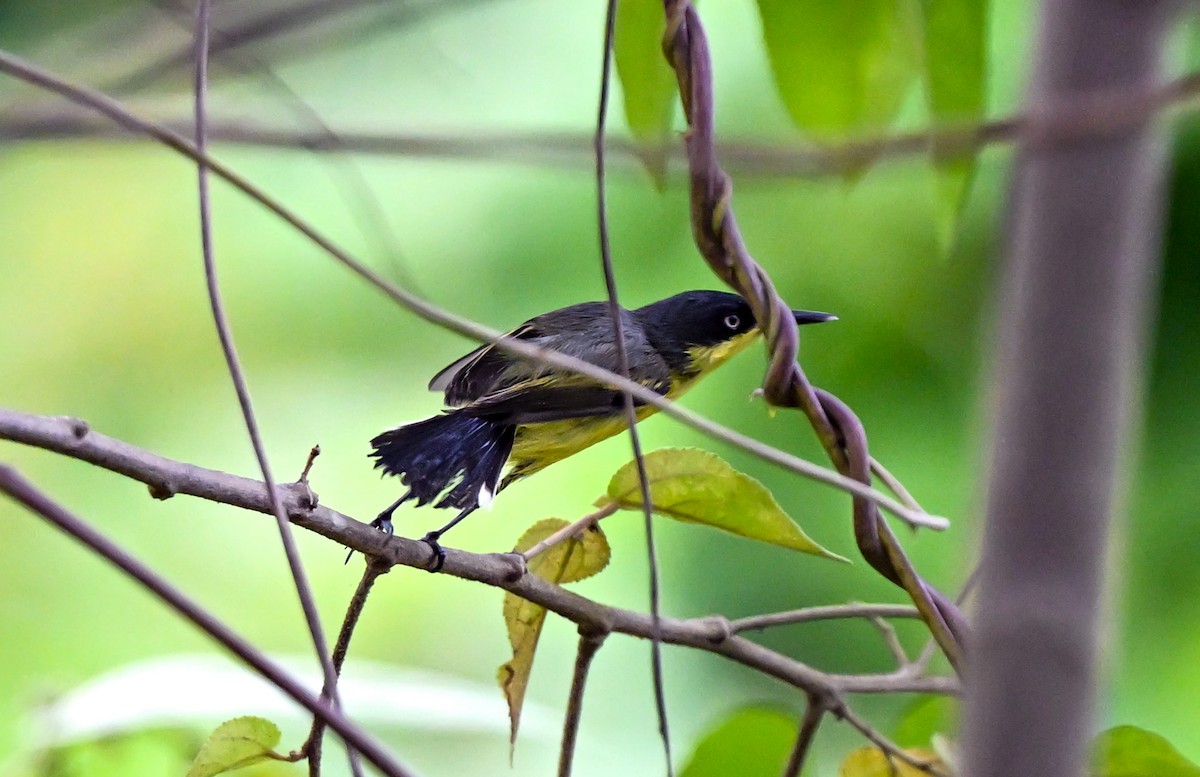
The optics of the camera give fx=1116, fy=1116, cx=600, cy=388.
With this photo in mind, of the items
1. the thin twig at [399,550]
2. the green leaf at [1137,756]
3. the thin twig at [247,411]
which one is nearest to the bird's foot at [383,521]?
the thin twig at [399,550]

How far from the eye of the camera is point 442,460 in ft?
2.60

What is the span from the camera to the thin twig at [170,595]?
0.32 meters

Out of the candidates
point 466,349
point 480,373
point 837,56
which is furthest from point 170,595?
point 466,349

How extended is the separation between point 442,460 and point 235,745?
24 cm

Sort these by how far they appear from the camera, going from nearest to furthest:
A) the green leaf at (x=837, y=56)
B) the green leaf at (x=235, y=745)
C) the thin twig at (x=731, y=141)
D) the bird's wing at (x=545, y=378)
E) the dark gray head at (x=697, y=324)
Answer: the thin twig at (x=731, y=141) < the green leaf at (x=837, y=56) < the green leaf at (x=235, y=745) < the bird's wing at (x=545, y=378) < the dark gray head at (x=697, y=324)

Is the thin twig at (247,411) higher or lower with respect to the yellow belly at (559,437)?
lower

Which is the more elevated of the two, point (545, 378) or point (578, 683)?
point (545, 378)

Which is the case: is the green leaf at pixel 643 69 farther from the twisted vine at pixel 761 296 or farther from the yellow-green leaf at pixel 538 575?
the yellow-green leaf at pixel 538 575

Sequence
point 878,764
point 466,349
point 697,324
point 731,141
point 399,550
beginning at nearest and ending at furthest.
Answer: point 731,141, point 399,550, point 878,764, point 697,324, point 466,349

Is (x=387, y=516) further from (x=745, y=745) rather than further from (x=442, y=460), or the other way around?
(x=745, y=745)

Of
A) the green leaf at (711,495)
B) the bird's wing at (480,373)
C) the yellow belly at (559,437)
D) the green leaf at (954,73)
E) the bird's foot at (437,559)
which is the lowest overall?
the bird's foot at (437,559)

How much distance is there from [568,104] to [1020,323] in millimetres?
1683

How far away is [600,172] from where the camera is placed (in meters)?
0.42

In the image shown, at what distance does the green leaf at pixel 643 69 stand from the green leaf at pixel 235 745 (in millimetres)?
393
